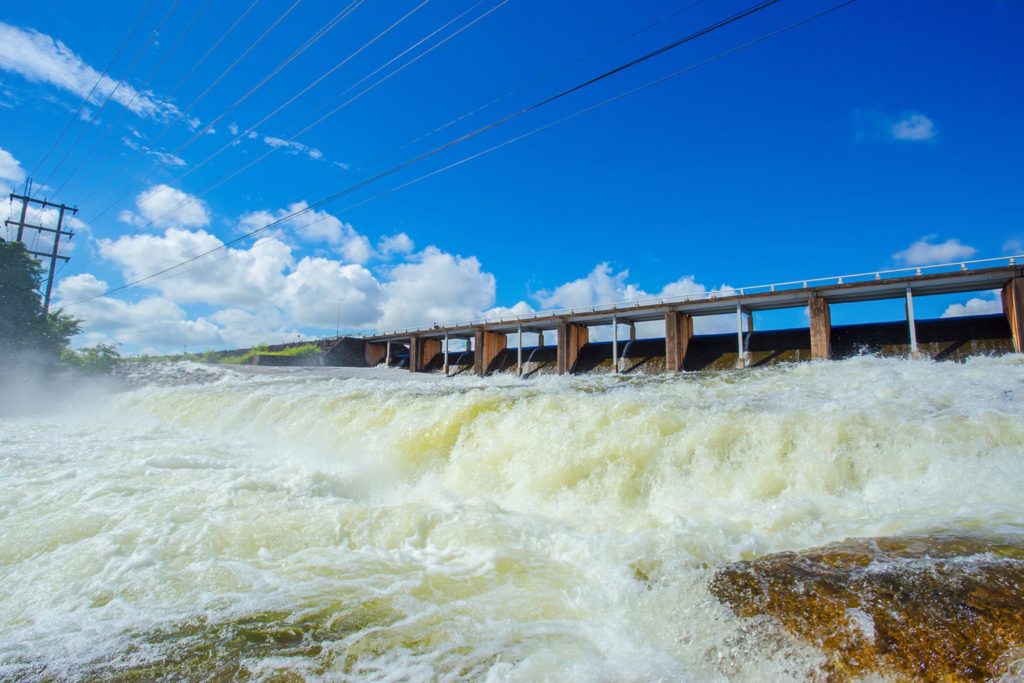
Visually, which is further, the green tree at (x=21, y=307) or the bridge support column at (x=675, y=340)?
the bridge support column at (x=675, y=340)

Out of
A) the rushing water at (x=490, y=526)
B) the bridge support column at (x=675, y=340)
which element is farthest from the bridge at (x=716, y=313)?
the rushing water at (x=490, y=526)

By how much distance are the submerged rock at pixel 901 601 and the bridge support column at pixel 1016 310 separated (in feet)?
69.3

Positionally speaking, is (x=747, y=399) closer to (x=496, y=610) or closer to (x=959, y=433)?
(x=959, y=433)

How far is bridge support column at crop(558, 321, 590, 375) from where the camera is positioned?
30.6 meters

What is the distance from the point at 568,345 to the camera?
31.0 metres

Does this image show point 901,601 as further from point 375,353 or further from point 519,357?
point 375,353

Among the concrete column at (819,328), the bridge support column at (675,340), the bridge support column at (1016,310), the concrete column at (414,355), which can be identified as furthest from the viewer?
the concrete column at (414,355)

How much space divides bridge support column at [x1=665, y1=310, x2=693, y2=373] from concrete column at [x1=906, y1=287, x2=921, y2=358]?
30.0 feet

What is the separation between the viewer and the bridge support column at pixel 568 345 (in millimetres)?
30562

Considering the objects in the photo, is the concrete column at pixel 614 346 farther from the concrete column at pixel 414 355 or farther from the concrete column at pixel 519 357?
the concrete column at pixel 414 355

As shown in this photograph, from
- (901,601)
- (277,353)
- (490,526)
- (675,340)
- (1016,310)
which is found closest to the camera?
(901,601)

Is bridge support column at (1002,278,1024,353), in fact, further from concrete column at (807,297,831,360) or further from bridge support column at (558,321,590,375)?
bridge support column at (558,321,590,375)

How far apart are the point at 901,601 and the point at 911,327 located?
75.4 ft

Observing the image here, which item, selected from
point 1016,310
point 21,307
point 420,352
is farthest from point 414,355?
point 1016,310
